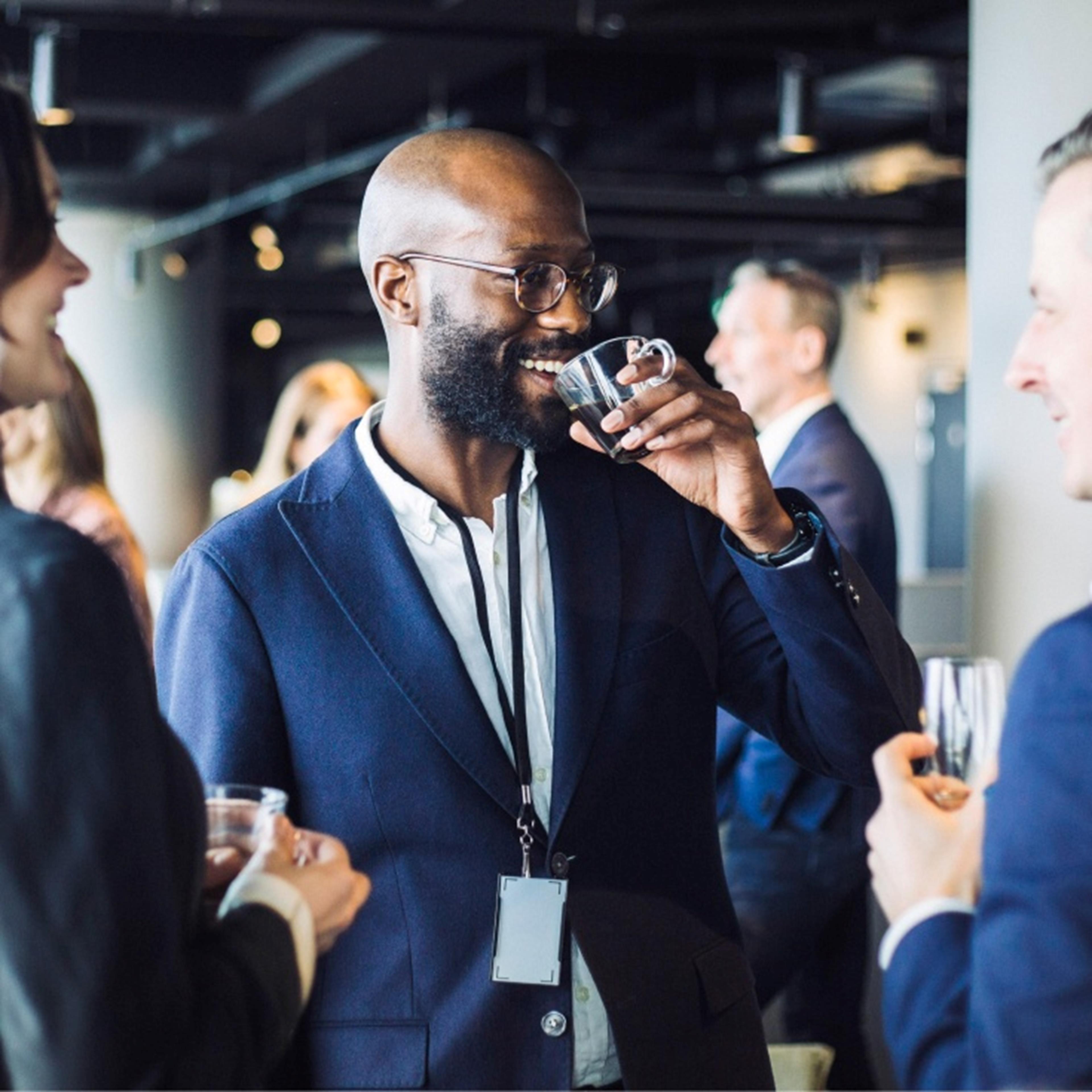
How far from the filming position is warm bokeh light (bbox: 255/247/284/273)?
532 inches

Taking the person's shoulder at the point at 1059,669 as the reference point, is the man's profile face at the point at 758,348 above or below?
above

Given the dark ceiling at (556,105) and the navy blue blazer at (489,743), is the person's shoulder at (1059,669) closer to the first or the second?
the navy blue blazer at (489,743)

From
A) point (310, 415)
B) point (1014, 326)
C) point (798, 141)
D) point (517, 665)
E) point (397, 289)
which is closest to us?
point (517, 665)

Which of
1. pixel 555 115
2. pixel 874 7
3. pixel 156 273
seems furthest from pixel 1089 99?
pixel 156 273

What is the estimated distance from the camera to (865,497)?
393 cm

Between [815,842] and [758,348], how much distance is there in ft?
4.85

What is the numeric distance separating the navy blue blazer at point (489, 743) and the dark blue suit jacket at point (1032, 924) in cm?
69

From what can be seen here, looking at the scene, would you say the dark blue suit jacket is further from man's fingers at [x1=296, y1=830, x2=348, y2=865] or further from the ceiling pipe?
the ceiling pipe

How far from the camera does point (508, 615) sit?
1987mm

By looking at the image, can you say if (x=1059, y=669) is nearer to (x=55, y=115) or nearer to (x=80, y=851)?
(x=80, y=851)

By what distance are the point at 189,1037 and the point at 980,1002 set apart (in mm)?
585

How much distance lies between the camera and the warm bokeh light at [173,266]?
45.3 ft

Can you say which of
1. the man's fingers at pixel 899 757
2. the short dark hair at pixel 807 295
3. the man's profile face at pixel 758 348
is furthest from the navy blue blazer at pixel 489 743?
the short dark hair at pixel 807 295

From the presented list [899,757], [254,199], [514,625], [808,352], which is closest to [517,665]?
[514,625]
